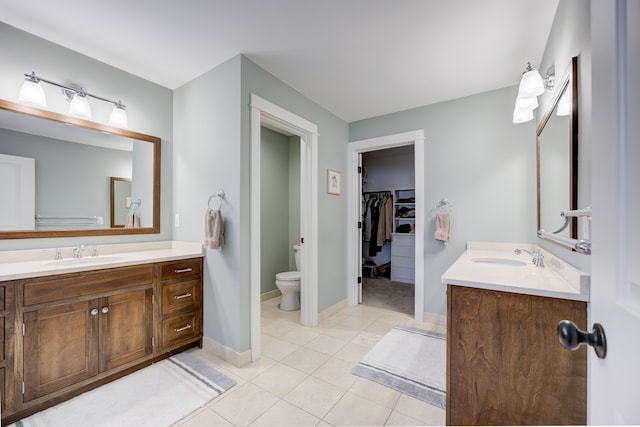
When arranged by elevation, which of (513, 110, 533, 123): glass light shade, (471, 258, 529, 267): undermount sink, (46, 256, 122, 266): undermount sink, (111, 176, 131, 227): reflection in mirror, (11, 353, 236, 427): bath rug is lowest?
(11, 353, 236, 427): bath rug

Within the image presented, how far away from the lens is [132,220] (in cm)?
239

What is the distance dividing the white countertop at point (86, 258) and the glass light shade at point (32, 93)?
3.34 feet

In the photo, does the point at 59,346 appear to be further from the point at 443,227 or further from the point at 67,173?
the point at 443,227

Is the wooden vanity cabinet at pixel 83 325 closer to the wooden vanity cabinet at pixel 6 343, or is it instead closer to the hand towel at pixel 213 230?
the wooden vanity cabinet at pixel 6 343

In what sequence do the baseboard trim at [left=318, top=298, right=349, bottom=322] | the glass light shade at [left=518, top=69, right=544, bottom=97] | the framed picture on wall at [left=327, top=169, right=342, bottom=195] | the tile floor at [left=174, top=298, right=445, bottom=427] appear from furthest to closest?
the framed picture on wall at [left=327, top=169, right=342, bottom=195], the baseboard trim at [left=318, top=298, right=349, bottom=322], the glass light shade at [left=518, top=69, right=544, bottom=97], the tile floor at [left=174, top=298, right=445, bottom=427]

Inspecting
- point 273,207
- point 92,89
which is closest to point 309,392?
point 273,207

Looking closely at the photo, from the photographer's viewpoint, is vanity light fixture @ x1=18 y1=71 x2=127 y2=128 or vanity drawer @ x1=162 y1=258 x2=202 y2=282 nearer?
vanity light fixture @ x1=18 y1=71 x2=127 y2=128

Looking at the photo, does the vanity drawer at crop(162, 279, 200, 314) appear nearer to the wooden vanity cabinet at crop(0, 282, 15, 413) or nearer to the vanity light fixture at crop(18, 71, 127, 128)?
the wooden vanity cabinet at crop(0, 282, 15, 413)

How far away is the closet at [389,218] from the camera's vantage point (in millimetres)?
4684

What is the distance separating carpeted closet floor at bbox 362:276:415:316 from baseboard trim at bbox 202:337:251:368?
1.90 meters

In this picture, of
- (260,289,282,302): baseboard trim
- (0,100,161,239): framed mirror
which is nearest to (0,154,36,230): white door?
(0,100,161,239): framed mirror

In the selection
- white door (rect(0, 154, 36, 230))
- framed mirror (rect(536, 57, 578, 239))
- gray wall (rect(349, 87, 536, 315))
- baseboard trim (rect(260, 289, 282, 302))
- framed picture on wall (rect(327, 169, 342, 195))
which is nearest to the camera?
framed mirror (rect(536, 57, 578, 239))

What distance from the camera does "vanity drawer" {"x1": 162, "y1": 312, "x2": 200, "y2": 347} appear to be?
82.0 inches

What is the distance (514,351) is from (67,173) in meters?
3.11
